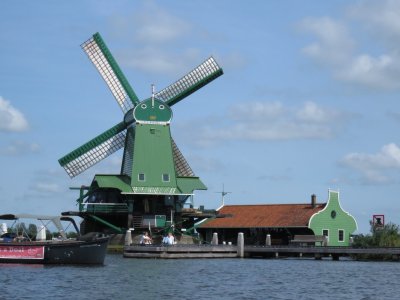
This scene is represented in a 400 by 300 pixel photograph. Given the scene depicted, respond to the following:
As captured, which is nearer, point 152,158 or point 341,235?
point 152,158

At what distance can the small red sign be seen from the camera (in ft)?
148

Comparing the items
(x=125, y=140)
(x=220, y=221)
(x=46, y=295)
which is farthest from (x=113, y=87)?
(x=46, y=295)

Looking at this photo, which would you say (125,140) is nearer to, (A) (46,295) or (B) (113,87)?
(B) (113,87)

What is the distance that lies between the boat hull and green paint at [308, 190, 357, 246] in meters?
29.6

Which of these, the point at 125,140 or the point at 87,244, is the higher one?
the point at 125,140

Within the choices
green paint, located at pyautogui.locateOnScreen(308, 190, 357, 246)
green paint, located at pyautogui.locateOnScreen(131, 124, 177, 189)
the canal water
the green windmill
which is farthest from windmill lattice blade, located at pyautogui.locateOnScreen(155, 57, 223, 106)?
the canal water

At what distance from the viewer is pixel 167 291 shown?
109ft

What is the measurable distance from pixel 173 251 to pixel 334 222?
20.3m

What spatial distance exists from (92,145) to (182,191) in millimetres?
9010

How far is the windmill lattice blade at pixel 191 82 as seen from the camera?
7475cm

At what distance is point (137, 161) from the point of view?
71000 mm

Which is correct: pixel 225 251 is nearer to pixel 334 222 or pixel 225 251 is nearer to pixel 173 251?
pixel 173 251

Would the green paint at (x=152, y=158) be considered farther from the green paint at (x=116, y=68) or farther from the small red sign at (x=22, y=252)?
the small red sign at (x=22, y=252)

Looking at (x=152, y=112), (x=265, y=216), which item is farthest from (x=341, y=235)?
(x=152, y=112)
